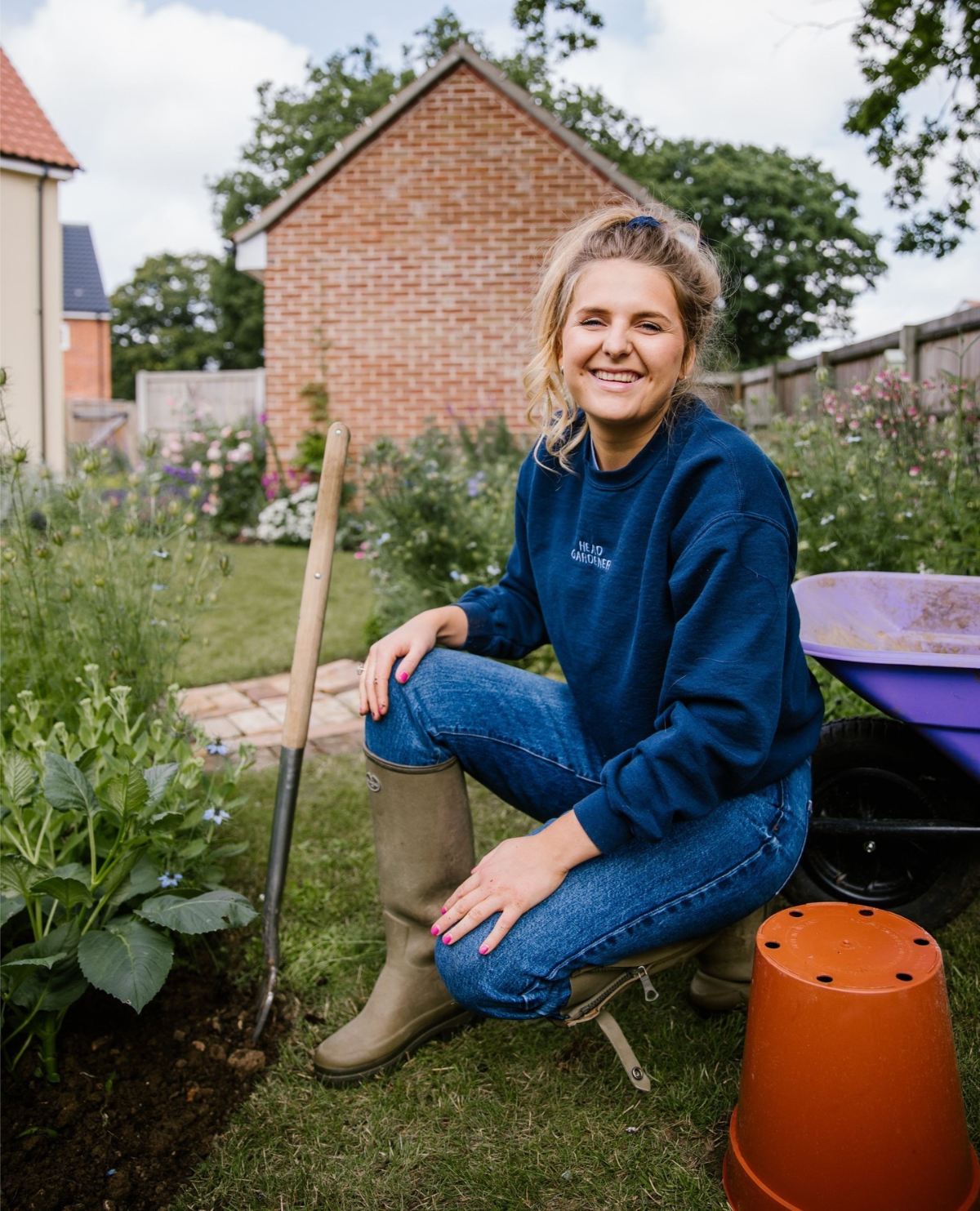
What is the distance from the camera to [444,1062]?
1806 millimetres

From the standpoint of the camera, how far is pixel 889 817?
205 centimetres

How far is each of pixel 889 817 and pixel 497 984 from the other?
3.39 ft

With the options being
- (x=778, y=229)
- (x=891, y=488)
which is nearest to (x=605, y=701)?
(x=891, y=488)

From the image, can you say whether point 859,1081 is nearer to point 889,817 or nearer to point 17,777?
point 889,817

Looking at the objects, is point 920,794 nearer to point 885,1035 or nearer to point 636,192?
point 885,1035

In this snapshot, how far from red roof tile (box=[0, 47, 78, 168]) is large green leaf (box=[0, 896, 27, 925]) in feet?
35.6

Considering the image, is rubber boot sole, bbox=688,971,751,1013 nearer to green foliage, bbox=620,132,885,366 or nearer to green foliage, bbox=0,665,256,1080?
green foliage, bbox=0,665,256,1080

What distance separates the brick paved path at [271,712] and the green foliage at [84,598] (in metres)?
0.67

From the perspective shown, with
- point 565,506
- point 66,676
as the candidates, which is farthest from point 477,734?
point 66,676

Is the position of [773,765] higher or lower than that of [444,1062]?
higher

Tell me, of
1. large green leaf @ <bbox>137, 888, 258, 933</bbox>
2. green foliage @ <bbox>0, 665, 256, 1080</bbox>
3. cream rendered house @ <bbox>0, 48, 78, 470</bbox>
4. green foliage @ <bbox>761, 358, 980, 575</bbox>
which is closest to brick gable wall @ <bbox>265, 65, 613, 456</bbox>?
cream rendered house @ <bbox>0, 48, 78, 470</bbox>

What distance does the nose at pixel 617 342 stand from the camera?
5.08ft

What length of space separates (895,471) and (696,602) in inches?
93.7

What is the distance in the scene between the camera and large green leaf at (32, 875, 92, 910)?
5.23 ft
